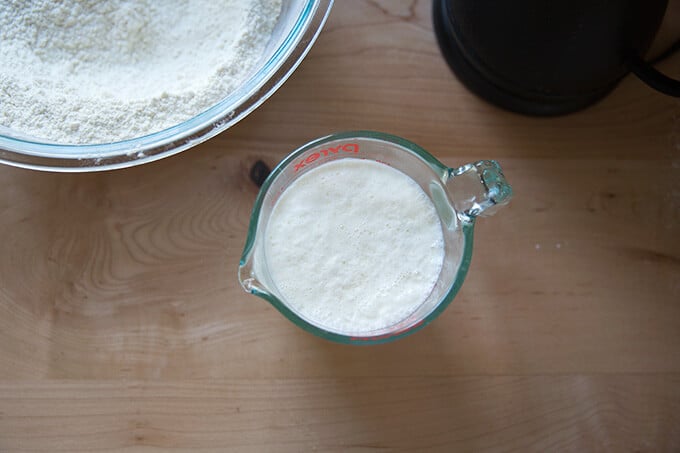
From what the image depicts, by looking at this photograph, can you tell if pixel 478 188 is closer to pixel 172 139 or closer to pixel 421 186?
pixel 421 186

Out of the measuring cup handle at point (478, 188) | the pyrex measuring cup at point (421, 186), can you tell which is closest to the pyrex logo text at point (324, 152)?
the pyrex measuring cup at point (421, 186)

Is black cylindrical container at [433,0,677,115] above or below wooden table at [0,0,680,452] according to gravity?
above

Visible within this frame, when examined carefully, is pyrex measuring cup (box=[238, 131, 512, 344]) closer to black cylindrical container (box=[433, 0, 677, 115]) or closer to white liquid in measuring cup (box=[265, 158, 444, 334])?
white liquid in measuring cup (box=[265, 158, 444, 334])

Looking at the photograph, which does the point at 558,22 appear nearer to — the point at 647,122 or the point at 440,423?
the point at 647,122

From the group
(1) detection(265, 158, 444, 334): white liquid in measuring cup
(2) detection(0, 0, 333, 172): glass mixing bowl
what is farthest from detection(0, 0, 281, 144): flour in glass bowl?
(1) detection(265, 158, 444, 334): white liquid in measuring cup

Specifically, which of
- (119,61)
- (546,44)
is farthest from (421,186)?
(119,61)

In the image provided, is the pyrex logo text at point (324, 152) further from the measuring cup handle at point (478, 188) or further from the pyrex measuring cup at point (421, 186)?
the measuring cup handle at point (478, 188)

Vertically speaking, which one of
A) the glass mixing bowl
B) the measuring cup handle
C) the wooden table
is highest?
the glass mixing bowl
